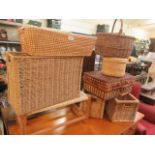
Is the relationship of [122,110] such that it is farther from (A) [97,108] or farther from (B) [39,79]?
(B) [39,79]

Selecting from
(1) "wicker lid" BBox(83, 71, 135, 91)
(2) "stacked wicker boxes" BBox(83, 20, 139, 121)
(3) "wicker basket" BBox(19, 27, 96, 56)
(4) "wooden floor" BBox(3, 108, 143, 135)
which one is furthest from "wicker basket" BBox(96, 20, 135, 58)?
(4) "wooden floor" BBox(3, 108, 143, 135)

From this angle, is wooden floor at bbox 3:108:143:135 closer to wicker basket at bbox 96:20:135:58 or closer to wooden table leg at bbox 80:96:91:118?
wooden table leg at bbox 80:96:91:118

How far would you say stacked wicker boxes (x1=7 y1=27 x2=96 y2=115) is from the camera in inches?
25.6

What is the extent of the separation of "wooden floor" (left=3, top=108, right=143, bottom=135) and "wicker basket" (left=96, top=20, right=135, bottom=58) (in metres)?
0.53

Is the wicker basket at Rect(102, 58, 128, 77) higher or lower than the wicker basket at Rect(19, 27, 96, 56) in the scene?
lower

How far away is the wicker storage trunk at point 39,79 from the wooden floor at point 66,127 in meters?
0.20

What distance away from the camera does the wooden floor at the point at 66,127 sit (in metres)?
0.90

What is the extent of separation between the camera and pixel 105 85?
973 mm

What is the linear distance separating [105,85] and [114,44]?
1.06 feet

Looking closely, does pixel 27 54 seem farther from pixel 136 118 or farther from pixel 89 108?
pixel 136 118

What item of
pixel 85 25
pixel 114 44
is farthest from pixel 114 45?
pixel 85 25

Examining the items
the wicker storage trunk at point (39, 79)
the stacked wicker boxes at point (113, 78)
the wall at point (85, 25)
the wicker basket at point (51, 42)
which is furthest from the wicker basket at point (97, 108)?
the wall at point (85, 25)

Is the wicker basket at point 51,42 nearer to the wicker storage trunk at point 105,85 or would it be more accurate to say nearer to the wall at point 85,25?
the wicker storage trunk at point 105,85
